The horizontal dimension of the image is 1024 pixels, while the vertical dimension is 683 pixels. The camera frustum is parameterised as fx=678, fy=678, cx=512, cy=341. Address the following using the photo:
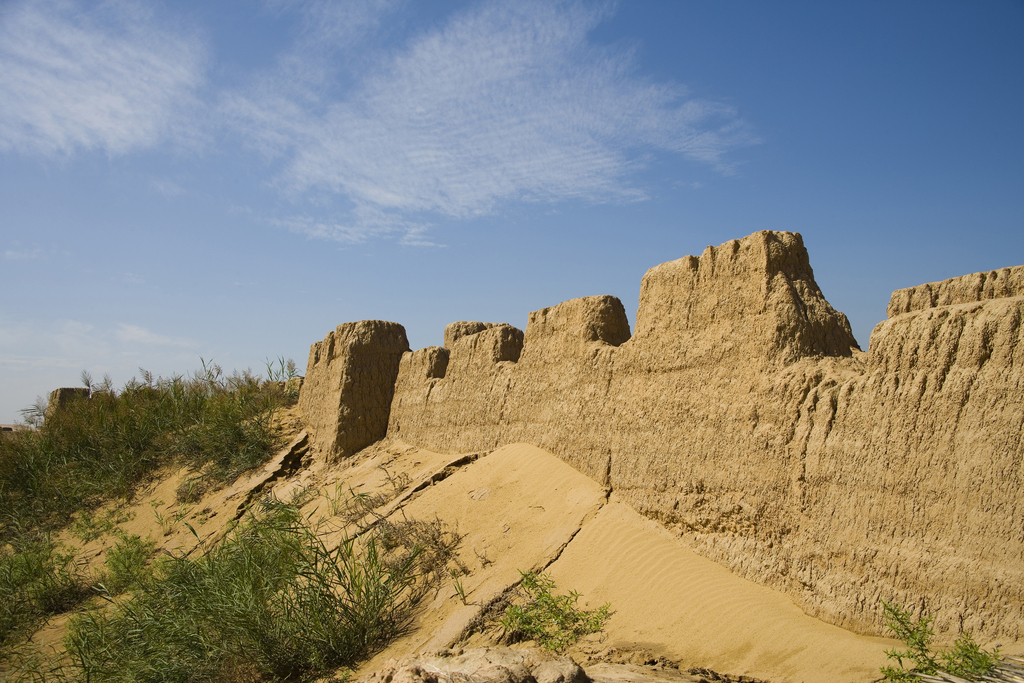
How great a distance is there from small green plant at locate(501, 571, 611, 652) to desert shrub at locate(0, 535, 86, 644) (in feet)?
22.3

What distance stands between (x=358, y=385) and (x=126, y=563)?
361 centimetres

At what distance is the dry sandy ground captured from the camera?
3.54 meters

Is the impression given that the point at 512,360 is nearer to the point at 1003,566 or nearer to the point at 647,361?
the point at 647,361

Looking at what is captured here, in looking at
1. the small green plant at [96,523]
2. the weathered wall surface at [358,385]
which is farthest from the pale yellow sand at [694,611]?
the small green plant at [96,523]

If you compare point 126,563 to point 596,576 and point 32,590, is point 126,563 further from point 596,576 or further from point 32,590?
point 596,576

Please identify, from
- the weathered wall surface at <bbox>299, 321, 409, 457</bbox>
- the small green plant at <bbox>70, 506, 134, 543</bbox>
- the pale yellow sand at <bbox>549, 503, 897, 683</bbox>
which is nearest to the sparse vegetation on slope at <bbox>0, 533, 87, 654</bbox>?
the small green plant at <bbox>70, 506, 134, 543</bbox>

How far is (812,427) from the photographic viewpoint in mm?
4031

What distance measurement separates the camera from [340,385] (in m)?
9.16

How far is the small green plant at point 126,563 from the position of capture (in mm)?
8281

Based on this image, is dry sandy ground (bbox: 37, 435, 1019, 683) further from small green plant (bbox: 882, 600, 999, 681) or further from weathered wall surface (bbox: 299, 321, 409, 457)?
weathered wall surface (bbox: 299, 321, 409, 457)

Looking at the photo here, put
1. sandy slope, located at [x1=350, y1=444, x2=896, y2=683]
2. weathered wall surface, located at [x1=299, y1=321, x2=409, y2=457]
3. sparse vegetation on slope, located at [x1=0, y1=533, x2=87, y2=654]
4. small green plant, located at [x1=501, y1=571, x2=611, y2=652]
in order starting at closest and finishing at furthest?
1. sandy slope, located at [x1=350, y1=444, x2=896, y2=683]
2. small green plant, located at [x1=501, y1=571, x2=611, y2=652]
3. sparse vegetation on slope, located at [x1=0, y1=533, x2=87, y2=654]
4. weathered wall surface, located at [x1=299, y1=321, x2=409, y2=457]

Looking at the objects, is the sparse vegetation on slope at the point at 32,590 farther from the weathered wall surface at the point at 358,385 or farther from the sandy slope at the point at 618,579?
the sandy slope at the point at 618,579

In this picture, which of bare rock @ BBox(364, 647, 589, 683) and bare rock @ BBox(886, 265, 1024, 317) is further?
bare rock @ BBox(886, 265, 1024, 317)

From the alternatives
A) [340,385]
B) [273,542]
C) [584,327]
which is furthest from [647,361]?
[340,385]
